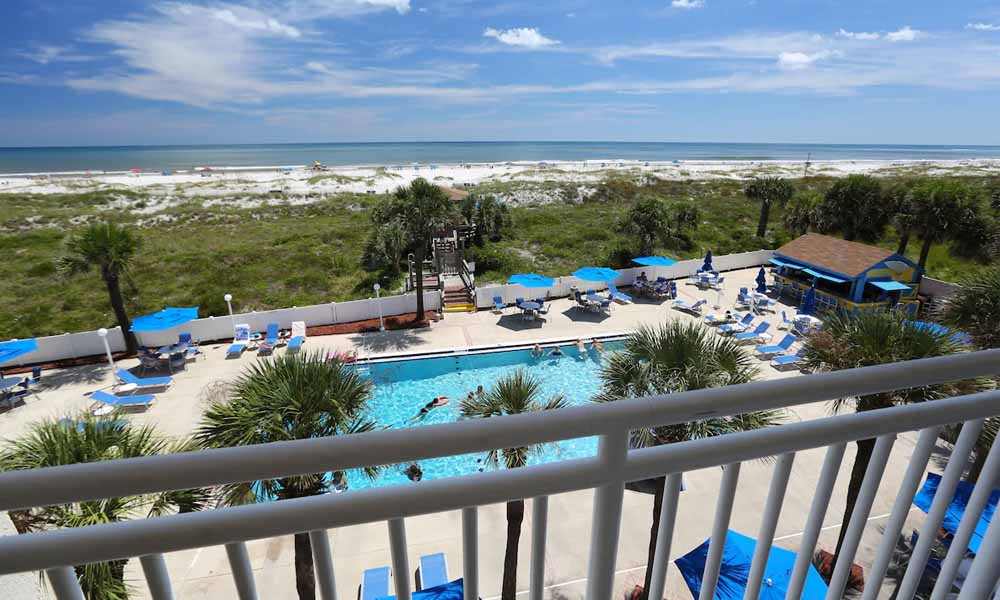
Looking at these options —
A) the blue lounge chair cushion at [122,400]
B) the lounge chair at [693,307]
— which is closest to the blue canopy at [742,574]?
the blue lounge chair cushion at [122,400]

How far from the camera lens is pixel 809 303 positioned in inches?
780

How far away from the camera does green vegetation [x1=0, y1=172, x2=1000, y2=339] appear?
70.0 feet

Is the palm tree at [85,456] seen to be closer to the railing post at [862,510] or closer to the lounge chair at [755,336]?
the railing post at [862,510]

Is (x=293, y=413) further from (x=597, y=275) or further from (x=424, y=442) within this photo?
(x=597, y=275)

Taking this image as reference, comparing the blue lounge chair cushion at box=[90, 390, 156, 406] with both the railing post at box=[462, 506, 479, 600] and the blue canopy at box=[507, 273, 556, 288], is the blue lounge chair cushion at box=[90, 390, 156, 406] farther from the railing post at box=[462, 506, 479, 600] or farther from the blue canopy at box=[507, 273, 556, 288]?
the railing post at box=[462, 506, 479, 600]

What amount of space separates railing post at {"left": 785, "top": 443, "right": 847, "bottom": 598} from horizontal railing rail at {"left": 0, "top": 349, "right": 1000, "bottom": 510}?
271mm

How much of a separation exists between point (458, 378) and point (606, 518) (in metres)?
14.0

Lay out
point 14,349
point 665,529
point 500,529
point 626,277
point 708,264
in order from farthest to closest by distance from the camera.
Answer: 1. point 708,264
2. point 626,277
3. point 14,349
4. point 500,529
5. point 665,529

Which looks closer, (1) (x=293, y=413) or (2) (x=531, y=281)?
(1) (x=293, y=413)

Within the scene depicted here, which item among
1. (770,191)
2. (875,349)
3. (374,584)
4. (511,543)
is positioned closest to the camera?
(511,543)

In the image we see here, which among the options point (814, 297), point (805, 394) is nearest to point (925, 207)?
point (814, 297)

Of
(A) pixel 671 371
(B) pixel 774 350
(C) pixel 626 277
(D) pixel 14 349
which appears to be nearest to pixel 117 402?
(D) pixel 14 349

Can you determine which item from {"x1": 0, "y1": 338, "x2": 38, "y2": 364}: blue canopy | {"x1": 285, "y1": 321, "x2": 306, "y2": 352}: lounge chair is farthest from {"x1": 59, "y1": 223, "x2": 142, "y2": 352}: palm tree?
{"x1": 285, "y1": 321, "x2": 306, "y2": 352}: lounge chair

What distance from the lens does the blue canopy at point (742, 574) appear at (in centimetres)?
334
